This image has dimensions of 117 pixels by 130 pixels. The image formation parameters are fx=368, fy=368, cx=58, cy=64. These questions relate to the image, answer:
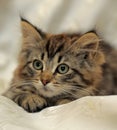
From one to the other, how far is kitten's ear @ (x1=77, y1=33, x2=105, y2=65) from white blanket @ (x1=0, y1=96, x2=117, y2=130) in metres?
0.13

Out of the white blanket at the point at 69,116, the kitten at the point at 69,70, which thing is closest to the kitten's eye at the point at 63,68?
the kitten at the point at 69,70

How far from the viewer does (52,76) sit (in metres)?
1.09

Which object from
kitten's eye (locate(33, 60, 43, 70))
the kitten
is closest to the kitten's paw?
the kitten

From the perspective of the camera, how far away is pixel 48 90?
3.62 feet

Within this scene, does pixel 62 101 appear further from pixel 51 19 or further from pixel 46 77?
pixel 51 19

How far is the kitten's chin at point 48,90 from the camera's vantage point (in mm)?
1097

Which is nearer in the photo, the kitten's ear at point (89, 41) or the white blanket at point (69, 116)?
the white blanket at point (69, 116)

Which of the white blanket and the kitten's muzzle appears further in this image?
the kitten's muzzle

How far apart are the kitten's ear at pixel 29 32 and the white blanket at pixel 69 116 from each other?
0.21m

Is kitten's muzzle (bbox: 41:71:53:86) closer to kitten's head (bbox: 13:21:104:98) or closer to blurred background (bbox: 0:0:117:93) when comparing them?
kitten's head (bbox: 13:21:104:98)

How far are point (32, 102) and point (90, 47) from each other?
0.79 ft

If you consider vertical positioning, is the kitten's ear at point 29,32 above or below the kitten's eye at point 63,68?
above

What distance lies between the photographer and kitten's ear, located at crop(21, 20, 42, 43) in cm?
112

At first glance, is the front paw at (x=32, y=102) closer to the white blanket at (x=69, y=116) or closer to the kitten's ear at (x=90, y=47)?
the white blanket at (x=69, y=116)
